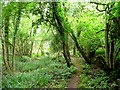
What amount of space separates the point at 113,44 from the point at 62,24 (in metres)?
4.02

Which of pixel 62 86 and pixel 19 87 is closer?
pixel 19 87

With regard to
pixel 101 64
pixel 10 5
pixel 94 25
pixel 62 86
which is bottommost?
pixel 62 86

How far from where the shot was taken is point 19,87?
16.4 ft

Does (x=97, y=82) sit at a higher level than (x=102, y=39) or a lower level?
lower

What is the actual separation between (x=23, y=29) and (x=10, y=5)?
992 centimetres

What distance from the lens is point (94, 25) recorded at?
804cm

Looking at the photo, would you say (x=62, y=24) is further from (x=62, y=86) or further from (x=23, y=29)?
(x=23, y=29)

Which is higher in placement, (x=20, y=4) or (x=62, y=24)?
(x=20, y=4)

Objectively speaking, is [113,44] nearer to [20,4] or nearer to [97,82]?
[97,82]

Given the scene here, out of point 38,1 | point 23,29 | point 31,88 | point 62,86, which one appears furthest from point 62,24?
point 23,29

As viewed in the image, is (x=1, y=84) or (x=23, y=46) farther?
(x=23, y=46)

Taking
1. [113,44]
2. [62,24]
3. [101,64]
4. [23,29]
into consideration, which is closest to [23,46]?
[23,29]

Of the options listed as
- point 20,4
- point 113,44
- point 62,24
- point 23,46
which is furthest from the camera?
point 23,46

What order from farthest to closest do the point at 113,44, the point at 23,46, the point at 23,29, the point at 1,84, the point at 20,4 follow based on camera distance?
the point at 23,46 → the point at 23,29 → the point at 20,4 → the point at 113,44 → the point at 1,84
